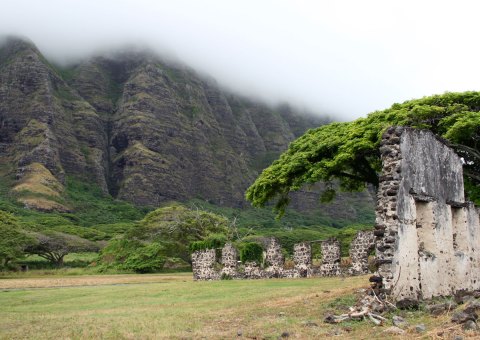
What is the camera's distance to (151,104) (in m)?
147

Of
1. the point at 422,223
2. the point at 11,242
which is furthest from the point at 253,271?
the point at 11,242

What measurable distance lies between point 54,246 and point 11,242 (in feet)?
25.7

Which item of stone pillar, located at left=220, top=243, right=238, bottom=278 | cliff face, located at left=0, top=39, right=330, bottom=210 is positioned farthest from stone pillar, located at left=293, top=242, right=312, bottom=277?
cliff face, located at left=0, top=39, right=330, bottom=210

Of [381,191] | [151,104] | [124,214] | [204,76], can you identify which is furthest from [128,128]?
[381,191]

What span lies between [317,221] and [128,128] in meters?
55.8

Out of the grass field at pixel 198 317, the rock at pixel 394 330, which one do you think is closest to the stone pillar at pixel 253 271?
the grass field at pixel 198 317

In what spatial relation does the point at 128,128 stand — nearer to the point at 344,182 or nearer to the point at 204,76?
the point at 204,76

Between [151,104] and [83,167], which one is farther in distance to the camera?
[151,104]

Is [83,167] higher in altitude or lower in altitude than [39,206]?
higher

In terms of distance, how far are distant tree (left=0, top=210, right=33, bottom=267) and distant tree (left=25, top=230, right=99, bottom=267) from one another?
1699 millimetres

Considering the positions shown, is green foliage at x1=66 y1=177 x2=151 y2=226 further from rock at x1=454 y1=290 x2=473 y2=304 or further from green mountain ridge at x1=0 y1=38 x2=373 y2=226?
rock at x1=454 y1=290 x2=473 y2=304

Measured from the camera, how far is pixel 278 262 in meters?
31.2

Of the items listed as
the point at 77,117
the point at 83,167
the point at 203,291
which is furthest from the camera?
the point at 77,117

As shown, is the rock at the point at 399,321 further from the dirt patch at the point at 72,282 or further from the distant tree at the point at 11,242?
the distant tree at the point at 11,242
